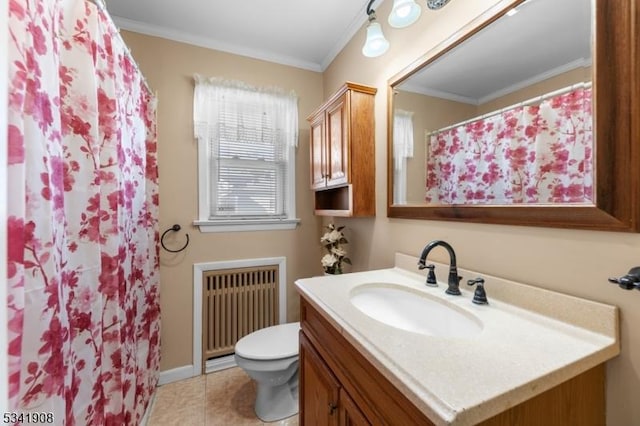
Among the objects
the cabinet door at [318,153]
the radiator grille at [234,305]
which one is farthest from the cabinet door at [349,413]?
the radiator grille at [234,305]

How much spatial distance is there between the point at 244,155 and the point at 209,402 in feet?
5.71

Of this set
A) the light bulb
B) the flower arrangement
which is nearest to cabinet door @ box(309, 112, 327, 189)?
the flower arrangement

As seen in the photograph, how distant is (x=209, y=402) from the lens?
1619mm

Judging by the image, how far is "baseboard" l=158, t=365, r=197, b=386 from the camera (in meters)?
1.78

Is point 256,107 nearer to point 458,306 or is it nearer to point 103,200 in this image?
point 103,200

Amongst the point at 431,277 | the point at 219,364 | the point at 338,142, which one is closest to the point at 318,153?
the point at 338,142

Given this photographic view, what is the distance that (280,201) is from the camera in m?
2.17

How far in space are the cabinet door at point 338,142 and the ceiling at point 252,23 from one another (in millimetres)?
617

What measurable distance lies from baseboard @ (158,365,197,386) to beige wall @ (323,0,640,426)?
1496mm

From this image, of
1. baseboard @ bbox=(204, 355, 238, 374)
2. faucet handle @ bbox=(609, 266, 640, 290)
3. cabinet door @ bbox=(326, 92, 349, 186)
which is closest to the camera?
faucet handle @ bbox=(609, 266, 640, 290)

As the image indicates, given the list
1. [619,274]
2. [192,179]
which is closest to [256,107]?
[192,179]

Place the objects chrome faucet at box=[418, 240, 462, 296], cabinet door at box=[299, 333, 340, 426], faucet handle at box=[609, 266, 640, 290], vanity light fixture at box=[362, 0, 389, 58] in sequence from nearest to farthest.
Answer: faucet handle at box=[609, 266, 640, 290] < cabinet door at box=[299, 333, 340, 426] < chrome faucet at box=[418, 240, 462, 296] < vanity light fixture at box=[362, 0, 389, 58]

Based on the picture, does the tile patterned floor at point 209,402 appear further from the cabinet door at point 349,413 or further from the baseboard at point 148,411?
the cabinet door at point 349,413

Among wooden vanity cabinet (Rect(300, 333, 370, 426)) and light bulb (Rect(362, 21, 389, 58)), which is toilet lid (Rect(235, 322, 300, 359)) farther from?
light bulb (Rect(362, 21, 389, 58))
